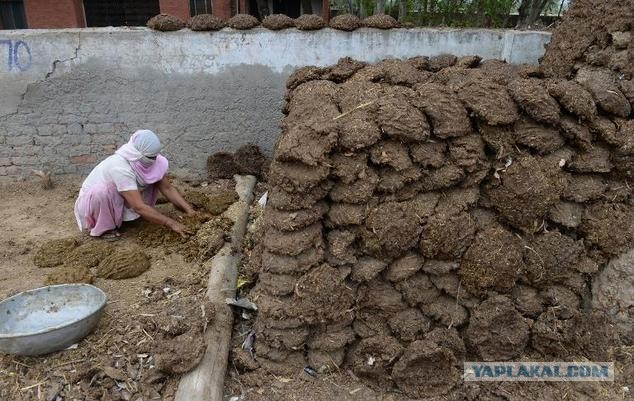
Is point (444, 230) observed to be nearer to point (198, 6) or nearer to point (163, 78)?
point (163, 78)

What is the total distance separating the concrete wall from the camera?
205 inches

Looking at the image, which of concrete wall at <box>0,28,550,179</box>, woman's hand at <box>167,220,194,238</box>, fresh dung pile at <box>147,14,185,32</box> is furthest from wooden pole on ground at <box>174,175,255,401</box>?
fresh dung pile at <box>147,14,185,32</box>

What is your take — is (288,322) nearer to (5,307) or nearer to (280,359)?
(280,359)

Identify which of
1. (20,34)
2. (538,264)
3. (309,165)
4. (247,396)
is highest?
(20,34)

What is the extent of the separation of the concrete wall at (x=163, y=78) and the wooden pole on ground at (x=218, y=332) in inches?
65.4

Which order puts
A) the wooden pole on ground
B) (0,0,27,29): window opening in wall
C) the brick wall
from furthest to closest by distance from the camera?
(0,0,27,29): window opening in wall
the brick wall
the wooden pole on ground

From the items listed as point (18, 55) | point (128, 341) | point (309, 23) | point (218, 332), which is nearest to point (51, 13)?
point (18, 55)

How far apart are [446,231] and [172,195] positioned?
2.91 metres

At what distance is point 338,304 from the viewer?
2.82 m

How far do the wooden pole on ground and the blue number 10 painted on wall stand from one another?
305cm

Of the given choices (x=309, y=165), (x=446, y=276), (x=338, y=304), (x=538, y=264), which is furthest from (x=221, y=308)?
(x=538, y=264)

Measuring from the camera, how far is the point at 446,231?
110 inches

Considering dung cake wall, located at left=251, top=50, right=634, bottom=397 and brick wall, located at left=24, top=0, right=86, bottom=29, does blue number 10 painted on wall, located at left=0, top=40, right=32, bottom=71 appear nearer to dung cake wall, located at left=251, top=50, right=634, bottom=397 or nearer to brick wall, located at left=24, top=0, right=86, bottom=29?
dung cake wall, located at left=251, top=50, right=634, bottom=397

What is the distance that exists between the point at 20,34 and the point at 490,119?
501 cm
